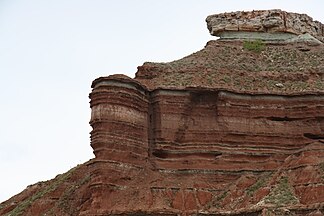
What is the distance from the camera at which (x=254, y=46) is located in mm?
67875

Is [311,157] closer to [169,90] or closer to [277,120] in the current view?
[277,120]

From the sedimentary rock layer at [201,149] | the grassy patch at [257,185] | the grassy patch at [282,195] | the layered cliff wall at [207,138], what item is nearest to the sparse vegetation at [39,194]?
the sedimentary rock layer at [201,149]

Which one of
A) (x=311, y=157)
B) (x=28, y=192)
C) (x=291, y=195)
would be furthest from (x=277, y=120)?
(x=28, y=192)

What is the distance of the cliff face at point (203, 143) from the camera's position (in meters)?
52.3

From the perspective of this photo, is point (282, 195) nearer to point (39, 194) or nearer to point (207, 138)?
point (207, 138)

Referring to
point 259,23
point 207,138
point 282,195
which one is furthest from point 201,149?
point 259,23

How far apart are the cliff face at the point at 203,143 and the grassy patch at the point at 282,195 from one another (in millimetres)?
61

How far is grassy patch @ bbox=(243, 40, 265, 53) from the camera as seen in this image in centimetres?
6750

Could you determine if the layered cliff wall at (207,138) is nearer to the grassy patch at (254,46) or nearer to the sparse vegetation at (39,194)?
the grassy patch at (254,46)

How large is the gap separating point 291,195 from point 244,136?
8.42 metres

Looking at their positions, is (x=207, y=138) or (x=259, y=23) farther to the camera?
(x=259, y=23)

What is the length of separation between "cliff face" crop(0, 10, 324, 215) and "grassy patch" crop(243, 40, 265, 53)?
6.24 feet

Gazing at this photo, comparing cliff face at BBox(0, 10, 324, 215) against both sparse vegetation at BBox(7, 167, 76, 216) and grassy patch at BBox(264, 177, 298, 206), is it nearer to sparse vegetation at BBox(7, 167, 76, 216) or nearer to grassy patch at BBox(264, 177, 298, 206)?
grassy patch at BBox(264, 177, 298, 206)

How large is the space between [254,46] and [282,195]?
1970 centimetres
